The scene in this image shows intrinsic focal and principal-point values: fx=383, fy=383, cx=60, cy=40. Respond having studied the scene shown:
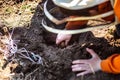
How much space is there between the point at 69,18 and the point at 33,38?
455mm

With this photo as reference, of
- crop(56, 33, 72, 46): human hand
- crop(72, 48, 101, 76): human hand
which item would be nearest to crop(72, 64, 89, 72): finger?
crop(72, 48, 101, 76): human hand

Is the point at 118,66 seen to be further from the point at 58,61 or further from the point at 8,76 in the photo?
the point at 8,76

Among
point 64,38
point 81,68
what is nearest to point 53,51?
point 64,38

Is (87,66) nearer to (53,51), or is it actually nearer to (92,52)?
(92,52)

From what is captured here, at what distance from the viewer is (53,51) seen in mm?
2262

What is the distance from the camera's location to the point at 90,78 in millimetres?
2109

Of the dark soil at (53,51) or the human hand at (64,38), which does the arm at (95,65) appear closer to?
the dark soil at (53,51)

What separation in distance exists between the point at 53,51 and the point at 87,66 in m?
0.25

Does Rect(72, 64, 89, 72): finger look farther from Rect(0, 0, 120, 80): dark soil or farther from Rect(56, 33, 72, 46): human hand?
Rect(56, 33, 72, 46): human hand

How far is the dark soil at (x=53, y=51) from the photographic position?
214 cm

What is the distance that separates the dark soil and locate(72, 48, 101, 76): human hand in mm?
28

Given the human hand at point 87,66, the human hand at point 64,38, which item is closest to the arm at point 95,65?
the human hand at point 87,66

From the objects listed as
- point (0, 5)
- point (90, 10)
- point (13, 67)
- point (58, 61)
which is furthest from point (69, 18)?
point (0, 5)

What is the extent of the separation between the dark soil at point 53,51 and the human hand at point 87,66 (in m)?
0.03
